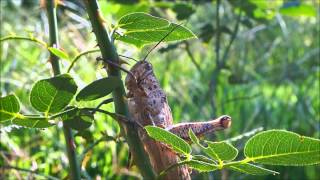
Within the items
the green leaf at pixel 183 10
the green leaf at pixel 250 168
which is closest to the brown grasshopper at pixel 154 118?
the green leaf at pixel 250 168

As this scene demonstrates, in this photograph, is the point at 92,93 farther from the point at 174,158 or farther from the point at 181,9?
the point at 181,9

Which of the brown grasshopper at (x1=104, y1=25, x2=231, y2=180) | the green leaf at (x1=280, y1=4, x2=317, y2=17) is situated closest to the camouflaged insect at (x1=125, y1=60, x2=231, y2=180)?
the brown grasshopper at (x1=104, y1=25, x2=231, y2=180)

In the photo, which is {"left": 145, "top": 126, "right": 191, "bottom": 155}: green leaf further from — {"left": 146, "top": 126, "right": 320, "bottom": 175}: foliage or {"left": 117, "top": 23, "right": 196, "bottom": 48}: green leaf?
{"left": 117, "top": 23, "right": 196, "bottom": 48}: green leaf

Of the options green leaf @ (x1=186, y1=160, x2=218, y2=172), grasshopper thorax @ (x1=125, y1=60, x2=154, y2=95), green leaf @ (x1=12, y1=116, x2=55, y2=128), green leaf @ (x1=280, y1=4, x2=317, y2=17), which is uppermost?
green leaf @ (x1=280, y1=4, x2=317, y2=17)

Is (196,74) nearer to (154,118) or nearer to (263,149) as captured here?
(154,118)

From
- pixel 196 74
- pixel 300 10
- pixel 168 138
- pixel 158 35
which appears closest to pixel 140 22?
pixel 158 35

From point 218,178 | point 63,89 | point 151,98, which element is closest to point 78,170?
point 151,98

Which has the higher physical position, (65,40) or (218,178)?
(65,40)
